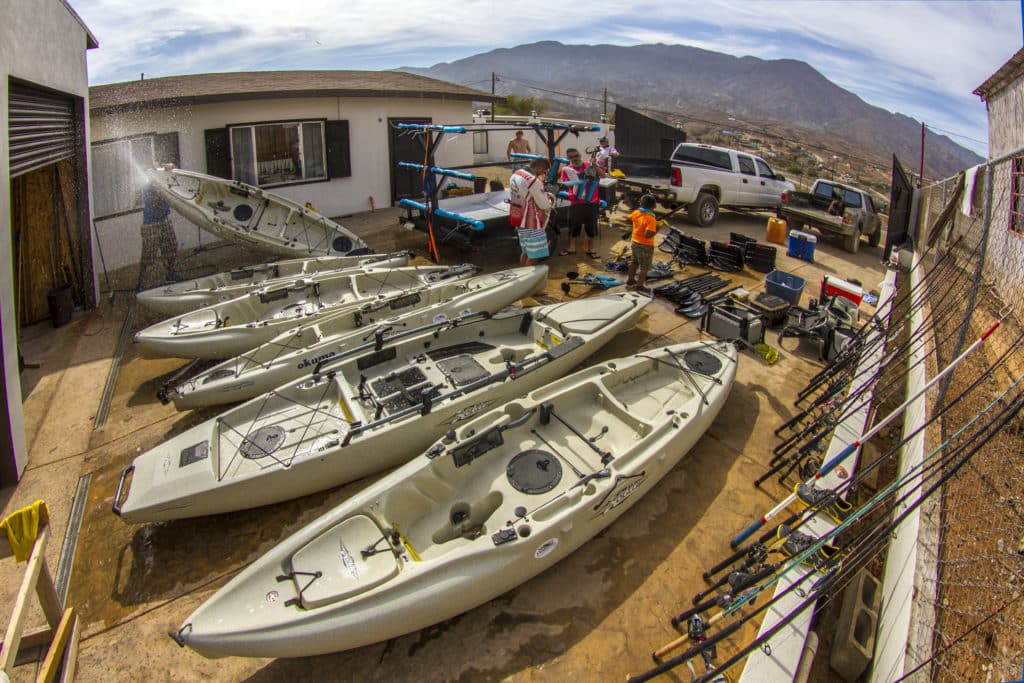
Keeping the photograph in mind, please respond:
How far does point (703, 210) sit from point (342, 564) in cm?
1269

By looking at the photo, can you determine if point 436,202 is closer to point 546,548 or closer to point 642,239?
point 642,239

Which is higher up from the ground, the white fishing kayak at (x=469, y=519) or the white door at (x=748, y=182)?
the white door at (x=748, y=182)

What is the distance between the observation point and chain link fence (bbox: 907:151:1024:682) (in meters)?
2.75

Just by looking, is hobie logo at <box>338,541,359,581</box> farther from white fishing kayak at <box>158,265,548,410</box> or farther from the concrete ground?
white fishing kayak at <box>158,265,548,410</box>

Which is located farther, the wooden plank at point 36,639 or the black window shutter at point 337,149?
the black window shutter at point 337,149

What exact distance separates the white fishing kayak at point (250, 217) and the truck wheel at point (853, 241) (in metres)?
11.3

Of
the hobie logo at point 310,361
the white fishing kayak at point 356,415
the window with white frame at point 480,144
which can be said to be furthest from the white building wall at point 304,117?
the white fishing kayak at point 356,415

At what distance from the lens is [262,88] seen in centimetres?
1258

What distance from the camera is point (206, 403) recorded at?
19.5 feet

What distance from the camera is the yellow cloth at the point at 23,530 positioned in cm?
325

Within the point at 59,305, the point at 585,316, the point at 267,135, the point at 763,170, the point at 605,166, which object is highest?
the point at 267,135

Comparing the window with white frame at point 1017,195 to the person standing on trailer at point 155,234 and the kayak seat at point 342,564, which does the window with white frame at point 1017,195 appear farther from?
the person standing on trailer at point 155,234

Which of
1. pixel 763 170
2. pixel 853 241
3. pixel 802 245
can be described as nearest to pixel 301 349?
pixel 802 245

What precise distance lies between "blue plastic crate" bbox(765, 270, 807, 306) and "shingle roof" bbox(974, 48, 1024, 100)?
3.38m
